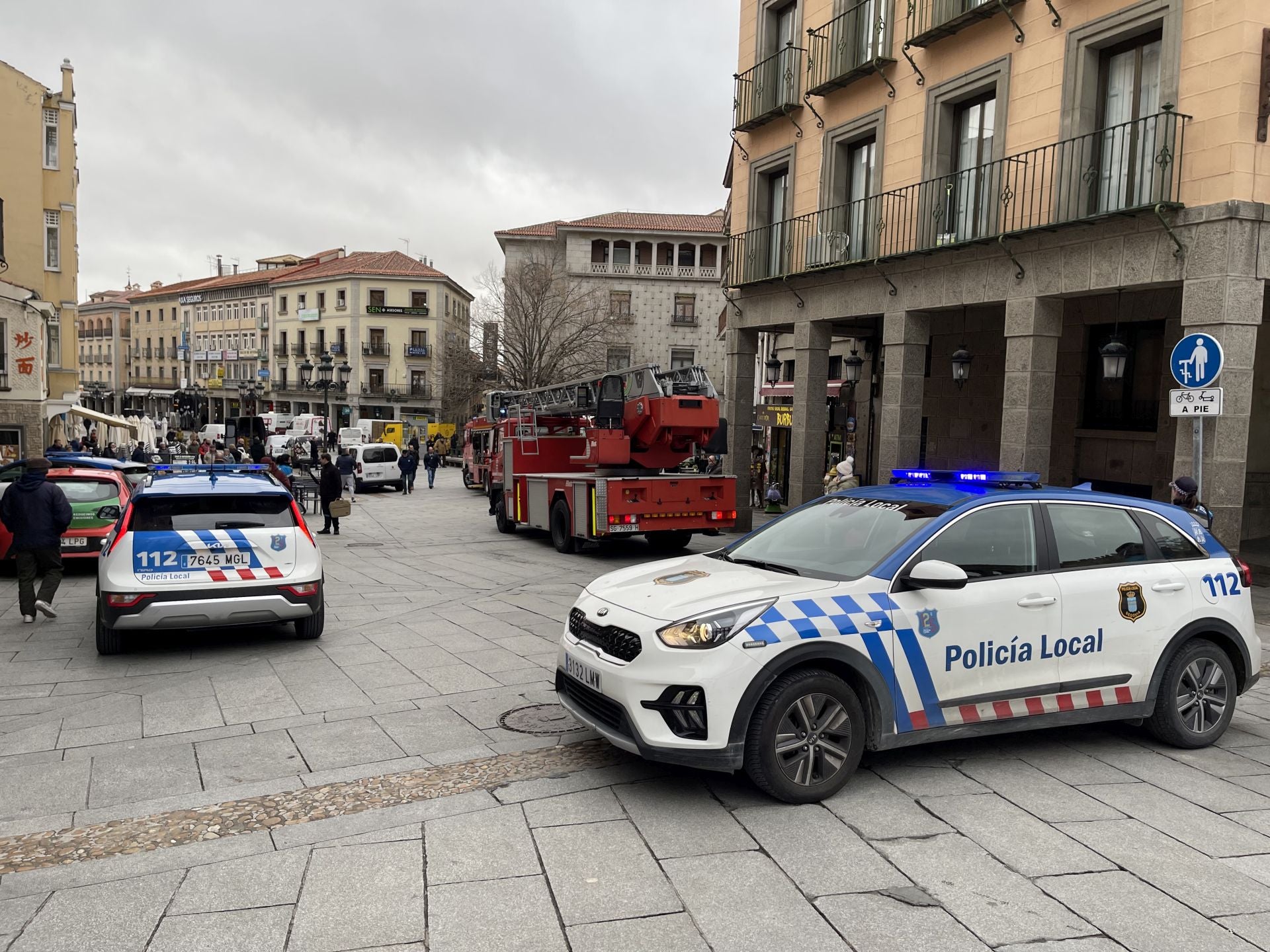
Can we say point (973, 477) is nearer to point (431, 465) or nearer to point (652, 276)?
point (431, 465)

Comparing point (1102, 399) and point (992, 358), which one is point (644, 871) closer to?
point (1102, 399)

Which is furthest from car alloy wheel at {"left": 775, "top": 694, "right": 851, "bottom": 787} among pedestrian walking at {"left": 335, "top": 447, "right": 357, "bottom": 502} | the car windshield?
pedestrian walking at {"left": 335, "top": 447, "right": 357, "bottom": 502}

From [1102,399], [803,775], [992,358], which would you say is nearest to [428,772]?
[803,775]

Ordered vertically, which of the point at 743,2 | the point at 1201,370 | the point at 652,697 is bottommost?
the point at 652,697

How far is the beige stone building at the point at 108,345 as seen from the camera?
103m

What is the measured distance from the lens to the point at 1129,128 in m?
12.1

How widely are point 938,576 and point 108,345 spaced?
117941 millimetres

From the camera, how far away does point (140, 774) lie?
540 centimetres

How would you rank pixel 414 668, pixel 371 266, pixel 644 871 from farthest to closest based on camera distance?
pixel 371 266 → pixel 414 668 → pixel 644 871

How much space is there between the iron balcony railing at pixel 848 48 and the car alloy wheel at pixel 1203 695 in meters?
12.5

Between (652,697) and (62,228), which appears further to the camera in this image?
(62,228)

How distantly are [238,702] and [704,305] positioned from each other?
58848 millimetres

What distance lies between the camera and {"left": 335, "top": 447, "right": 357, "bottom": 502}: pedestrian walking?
2859 centimetres

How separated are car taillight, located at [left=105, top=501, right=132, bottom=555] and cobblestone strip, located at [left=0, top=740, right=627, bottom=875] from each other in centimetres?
389
